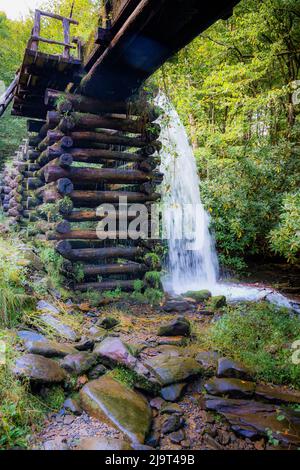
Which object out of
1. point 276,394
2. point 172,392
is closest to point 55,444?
point 172,392

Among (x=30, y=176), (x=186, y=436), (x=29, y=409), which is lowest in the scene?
(x=186, y=436)

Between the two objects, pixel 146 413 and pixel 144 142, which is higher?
pixel 144 142

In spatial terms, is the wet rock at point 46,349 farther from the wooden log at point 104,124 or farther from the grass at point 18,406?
the wooden log at point 104,124

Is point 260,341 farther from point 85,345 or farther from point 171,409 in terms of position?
point 85,345

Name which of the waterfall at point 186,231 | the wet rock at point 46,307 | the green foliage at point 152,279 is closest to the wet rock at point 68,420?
the wet rock at point 46,307

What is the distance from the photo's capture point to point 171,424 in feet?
10.0

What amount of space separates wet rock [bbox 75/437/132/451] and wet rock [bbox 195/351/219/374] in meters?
1.66

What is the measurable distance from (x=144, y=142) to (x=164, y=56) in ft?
7.65

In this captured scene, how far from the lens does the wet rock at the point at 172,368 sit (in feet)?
12.3

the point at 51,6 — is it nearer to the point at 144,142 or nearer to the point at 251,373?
the point at 144,142

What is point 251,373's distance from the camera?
4004mm

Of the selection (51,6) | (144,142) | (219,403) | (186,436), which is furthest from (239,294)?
(51,6)

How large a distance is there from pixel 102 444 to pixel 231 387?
5.46 ft

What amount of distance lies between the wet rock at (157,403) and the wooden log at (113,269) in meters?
3.57
